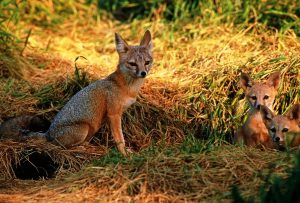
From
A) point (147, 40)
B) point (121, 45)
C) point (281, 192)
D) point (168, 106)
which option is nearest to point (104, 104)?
point (121, 45)

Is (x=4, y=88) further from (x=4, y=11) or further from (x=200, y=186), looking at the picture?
(x=200, y=186)

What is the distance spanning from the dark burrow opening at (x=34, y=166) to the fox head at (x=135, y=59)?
1.35m

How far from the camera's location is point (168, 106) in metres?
8.45

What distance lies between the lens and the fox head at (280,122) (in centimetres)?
682

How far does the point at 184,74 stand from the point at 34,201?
3.92 m

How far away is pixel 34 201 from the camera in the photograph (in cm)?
574

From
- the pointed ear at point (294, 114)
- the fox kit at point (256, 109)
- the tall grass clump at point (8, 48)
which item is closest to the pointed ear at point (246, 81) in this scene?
the fox kit at point (256, 109)

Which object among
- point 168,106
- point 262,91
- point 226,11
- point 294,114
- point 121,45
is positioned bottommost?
point 168,106

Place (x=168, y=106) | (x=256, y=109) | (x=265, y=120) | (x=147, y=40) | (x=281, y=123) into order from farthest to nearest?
1. (x=168, y=106)
2. (x=147, y=40)
3. (x=256, y=109)
4. (x=265, y=120)
5. (x=281, y=123)

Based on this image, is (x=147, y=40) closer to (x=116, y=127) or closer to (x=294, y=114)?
(x=116, y=127)

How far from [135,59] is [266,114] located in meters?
1.61

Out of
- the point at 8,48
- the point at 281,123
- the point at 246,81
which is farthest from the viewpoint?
the point at 8,48

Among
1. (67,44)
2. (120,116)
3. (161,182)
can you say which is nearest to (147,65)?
(120,116)

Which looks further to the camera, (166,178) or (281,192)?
(166,178)
